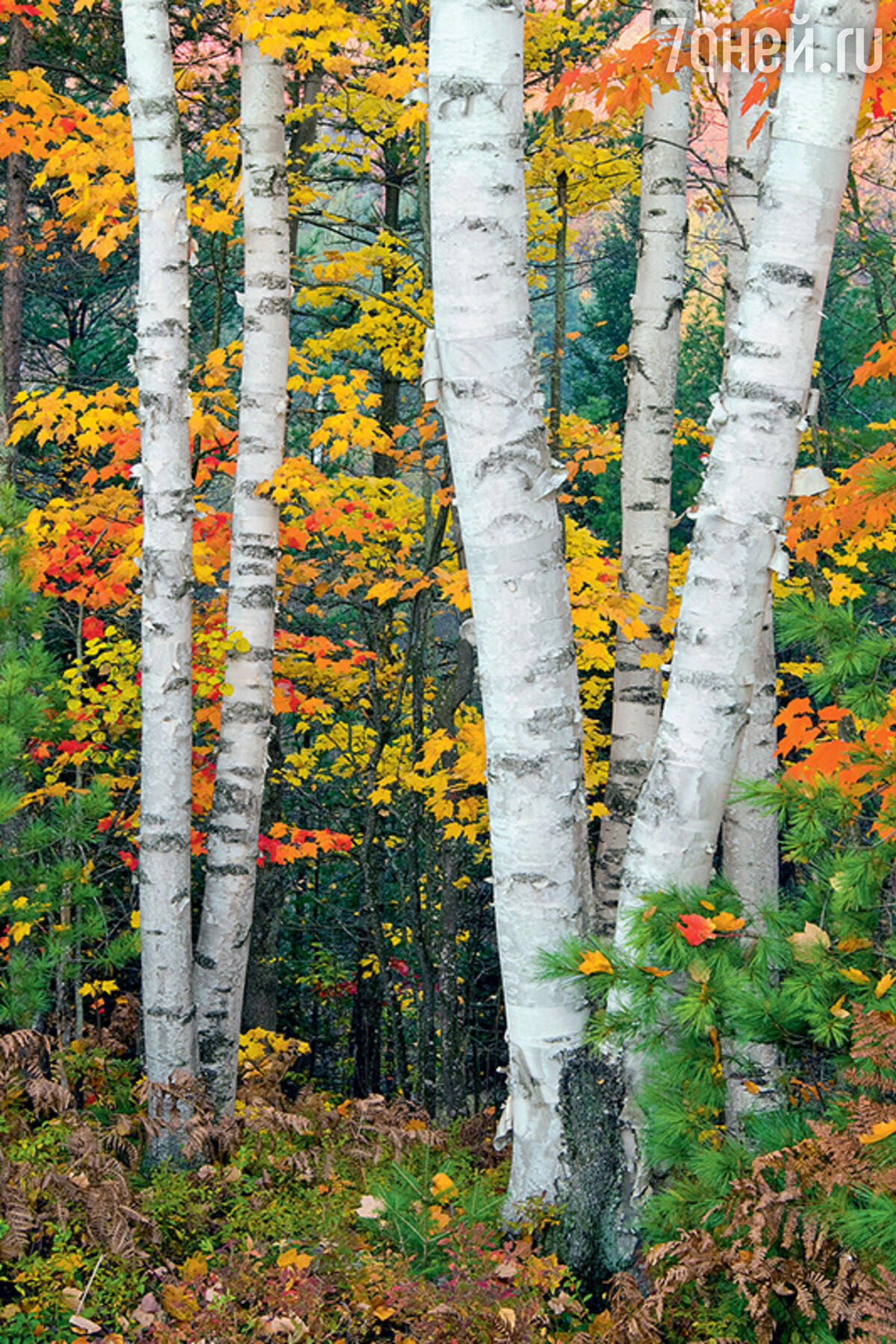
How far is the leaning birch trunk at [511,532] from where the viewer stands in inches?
103

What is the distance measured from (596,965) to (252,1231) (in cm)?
161

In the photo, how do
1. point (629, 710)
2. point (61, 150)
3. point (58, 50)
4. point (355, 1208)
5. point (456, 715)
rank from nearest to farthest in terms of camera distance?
point (355, 1208)
point (61, 150)
point (629, 710)
point (456, 715)
point (58, 50)

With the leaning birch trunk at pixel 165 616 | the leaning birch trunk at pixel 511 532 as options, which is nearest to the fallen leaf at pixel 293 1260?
the leaning birch trunk at pixel 511 532

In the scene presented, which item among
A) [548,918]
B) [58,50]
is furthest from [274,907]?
[58,50]

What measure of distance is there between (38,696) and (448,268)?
2.46m

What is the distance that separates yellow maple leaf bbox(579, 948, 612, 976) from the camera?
2.58 meters

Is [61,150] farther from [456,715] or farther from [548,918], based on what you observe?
[548,918]

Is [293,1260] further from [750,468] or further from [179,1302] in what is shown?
[750,468]

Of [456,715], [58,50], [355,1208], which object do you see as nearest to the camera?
[355,1208]

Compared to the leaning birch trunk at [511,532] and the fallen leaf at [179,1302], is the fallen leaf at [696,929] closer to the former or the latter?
the leaning birch trunk at [511,532]

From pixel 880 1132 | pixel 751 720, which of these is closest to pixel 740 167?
pixel 751 720

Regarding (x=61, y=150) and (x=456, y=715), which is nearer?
(x=61, y=150)

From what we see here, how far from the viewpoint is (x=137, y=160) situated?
153 inches

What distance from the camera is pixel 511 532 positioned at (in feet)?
8.88
